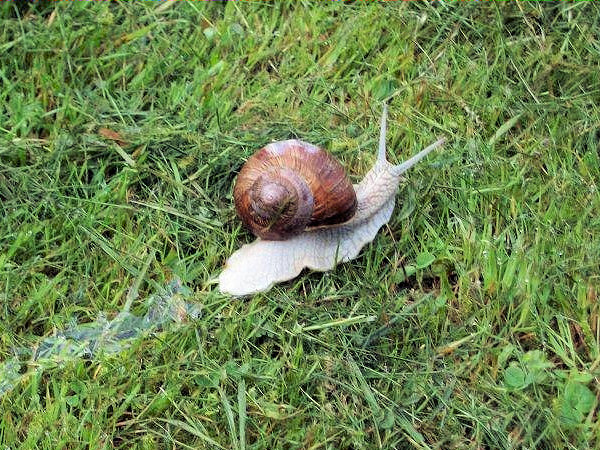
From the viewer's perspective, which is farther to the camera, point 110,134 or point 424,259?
point 110,134

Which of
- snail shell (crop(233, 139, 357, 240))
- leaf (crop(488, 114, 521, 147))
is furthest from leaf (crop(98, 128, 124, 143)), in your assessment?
leaf (crop(488, 114, 521, 147))

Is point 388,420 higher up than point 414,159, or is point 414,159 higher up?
point 414,159

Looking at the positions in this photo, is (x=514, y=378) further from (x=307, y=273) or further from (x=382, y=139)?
(x=382, y=139)

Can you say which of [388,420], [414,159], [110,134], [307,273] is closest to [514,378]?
[388,420]

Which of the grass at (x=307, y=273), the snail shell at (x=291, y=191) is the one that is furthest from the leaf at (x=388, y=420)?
the snail shell at (x=291, y=191)

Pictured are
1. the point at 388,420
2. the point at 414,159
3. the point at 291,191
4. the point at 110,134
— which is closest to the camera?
the point at 388,420

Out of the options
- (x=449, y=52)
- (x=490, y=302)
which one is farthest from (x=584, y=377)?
(x=449, y=52)

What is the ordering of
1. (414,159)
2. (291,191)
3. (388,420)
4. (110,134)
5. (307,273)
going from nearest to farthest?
(388,420) → (291,191) → (307,273) → (414,159) → (110,134)

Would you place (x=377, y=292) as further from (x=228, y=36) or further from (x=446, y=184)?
(x=228, y=36)
